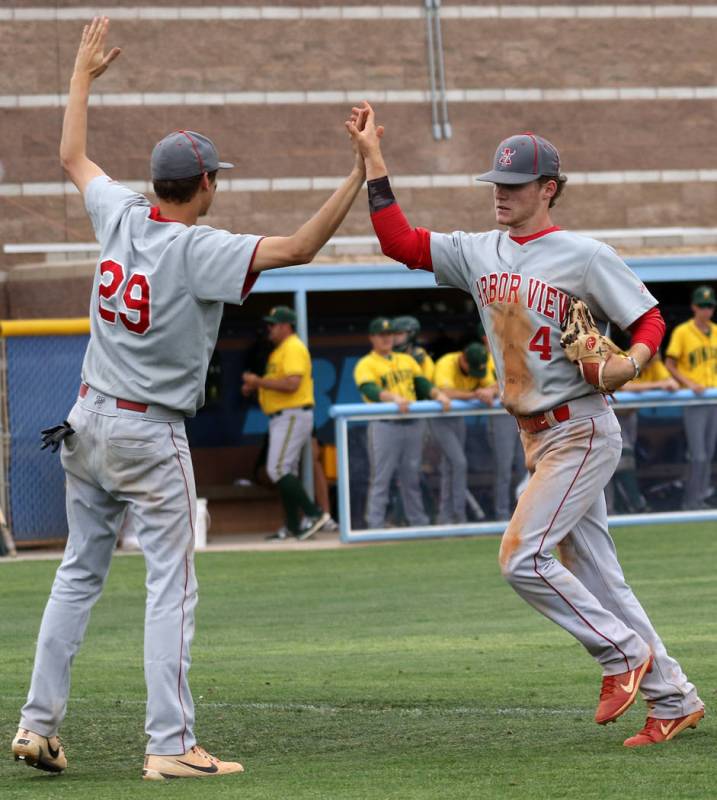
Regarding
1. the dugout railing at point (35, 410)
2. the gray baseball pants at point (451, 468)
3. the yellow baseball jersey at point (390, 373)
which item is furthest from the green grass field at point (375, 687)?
the yellow baseball jersey at point (390, 373)

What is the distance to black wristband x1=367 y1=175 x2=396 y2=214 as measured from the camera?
637 centimetres

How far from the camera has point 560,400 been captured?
6.28 meters

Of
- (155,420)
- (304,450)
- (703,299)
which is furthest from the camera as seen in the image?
(304,450)

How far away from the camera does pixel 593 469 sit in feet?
20.7

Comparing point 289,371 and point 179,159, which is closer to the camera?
point 179,159

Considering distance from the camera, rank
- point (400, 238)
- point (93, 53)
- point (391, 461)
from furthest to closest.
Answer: point (391, 461)
point (400, 238)
point (93, 53)

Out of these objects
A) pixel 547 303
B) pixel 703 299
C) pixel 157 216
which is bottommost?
pixel 703 299

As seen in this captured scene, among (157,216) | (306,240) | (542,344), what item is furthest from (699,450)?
(306,240)

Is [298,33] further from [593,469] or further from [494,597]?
[593,469]

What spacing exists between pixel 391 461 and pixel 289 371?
156 centimetres

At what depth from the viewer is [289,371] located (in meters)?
16.6

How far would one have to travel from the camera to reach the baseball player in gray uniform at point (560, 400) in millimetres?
6152

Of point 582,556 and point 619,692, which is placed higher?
point 582,556

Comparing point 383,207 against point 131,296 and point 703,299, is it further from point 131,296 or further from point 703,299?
point 703,299
